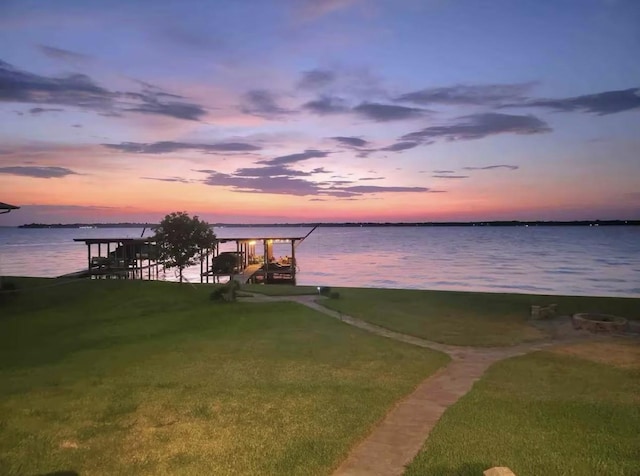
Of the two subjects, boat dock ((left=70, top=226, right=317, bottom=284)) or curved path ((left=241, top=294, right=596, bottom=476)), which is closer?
curved path ((left=241, top=294, right=596, bottom=476))

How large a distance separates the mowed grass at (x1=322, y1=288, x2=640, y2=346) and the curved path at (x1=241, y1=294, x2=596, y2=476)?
1075mm

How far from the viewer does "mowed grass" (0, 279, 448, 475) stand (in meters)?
7.54

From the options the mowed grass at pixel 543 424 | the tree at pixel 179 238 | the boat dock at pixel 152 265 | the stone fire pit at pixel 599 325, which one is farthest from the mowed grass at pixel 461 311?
the boat dock at pixel 152 265

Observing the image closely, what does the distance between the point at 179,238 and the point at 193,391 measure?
2080cm

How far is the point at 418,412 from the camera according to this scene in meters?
9.16

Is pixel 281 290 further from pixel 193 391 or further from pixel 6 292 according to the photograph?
pixel 193 391

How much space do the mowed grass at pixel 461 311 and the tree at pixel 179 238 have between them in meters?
9.81

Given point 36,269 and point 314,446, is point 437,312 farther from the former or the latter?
point 36,269

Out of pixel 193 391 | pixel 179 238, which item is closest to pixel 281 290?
pixel 179 238

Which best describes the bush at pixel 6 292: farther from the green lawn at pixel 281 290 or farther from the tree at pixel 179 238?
the green lawn at pixel 281 290

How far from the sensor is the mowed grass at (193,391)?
24.7ft

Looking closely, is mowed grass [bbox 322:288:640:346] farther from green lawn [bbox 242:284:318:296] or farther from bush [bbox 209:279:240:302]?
bush [bbox 209:279:240:302]

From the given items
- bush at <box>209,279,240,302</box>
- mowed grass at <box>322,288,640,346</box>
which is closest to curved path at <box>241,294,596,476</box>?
mowed grass at <box>322,288,640,346</box>

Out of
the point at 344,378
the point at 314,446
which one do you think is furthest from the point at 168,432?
the point at 344,378
